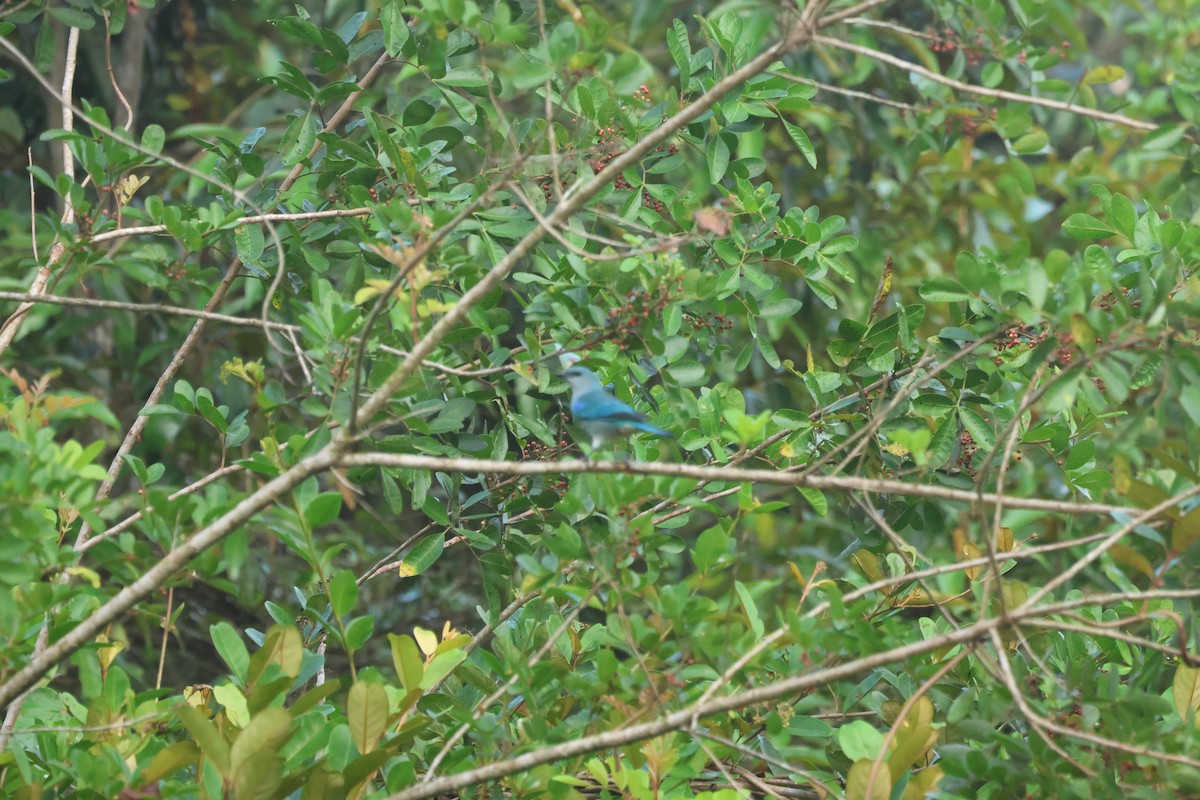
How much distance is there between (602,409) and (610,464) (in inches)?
22.6

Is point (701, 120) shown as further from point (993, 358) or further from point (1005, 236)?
point (1005, 236)

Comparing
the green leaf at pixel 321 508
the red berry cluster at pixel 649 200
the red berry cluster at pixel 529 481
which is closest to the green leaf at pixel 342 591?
the green leaf at pixel 321 508

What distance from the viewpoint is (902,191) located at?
7082 mm

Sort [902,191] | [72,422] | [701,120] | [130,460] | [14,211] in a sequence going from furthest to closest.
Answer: [902,191] → [14,211] → [72,422] → [701,120] → [130,460]

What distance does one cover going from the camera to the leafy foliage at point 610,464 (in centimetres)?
238

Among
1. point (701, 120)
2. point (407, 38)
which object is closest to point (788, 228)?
point (701, 120)

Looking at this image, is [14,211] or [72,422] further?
[14,211]

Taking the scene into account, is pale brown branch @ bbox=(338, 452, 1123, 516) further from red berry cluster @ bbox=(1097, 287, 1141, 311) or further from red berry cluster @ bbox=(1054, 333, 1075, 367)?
red berry cluster @ bbox=(1097, 287, 1141, 311)

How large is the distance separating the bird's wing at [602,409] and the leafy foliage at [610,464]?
8 cm

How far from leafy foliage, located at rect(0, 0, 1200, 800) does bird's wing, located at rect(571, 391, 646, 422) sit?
0.08 metres

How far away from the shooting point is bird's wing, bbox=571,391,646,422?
10.1ft

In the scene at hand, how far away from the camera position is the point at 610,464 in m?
2.57

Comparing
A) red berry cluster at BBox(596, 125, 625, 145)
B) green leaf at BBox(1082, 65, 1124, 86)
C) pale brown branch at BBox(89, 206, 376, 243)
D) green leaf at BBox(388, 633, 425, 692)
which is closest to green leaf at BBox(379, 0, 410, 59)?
pale brown branch at BBox(89, 206, 376, 243)

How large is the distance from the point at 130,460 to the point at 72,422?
277 cm
